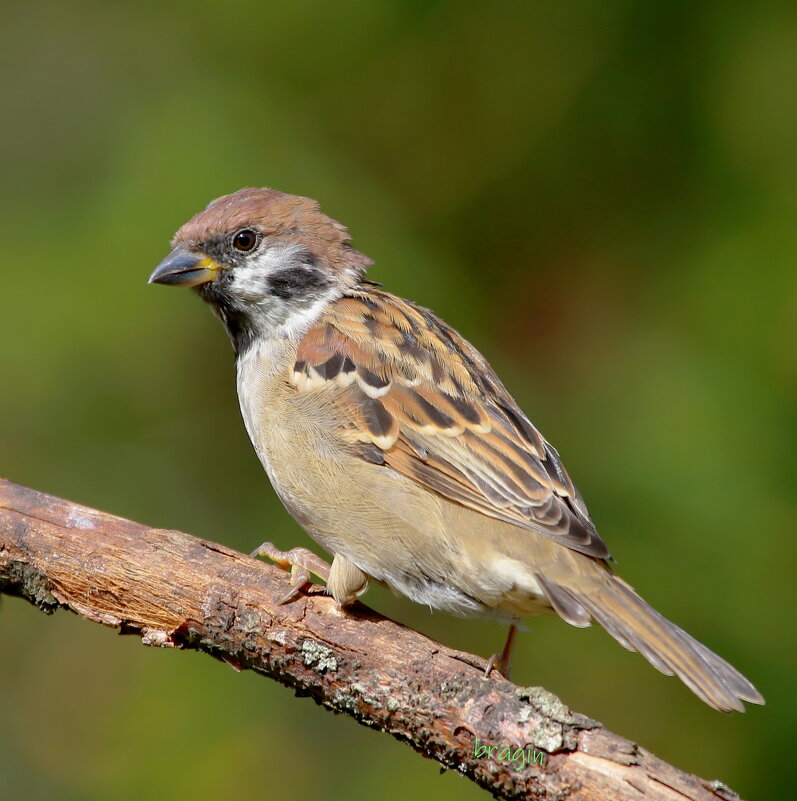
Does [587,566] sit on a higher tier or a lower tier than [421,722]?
higher

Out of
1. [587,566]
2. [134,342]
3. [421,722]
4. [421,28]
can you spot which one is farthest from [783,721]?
[421,28]

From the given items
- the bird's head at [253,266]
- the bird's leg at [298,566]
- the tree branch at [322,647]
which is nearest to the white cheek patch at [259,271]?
the bird's head at [253,266]

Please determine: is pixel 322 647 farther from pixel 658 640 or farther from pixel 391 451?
pixel 658 640

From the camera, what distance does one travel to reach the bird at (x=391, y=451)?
3.46 m

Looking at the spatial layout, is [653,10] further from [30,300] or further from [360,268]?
[30,300]

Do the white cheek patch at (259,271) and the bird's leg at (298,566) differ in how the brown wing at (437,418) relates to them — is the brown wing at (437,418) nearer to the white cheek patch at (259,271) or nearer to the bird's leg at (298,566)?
the white cheek patch at (259,271)

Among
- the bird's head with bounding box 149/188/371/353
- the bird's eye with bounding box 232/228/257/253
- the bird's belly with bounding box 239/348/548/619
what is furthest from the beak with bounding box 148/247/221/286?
the bird's belly with bounding box 239/348/548/619

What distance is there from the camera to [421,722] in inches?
123

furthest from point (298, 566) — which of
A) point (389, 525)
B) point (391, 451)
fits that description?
point (391, 451)

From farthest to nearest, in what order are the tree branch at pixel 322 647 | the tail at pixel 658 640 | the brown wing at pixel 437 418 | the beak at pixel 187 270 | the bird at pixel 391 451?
the beak at pixel 187 270 < the brown wing at pixel 437 418 < the bird at pixel 391 451 < the tail at pixel 658 640 < the tree branch at pixel 322 647

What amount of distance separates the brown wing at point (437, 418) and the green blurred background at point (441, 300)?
1.18m

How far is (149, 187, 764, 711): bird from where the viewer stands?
11.3 ft

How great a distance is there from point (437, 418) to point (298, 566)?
0.67 metres

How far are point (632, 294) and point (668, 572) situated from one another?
4.69 ft
